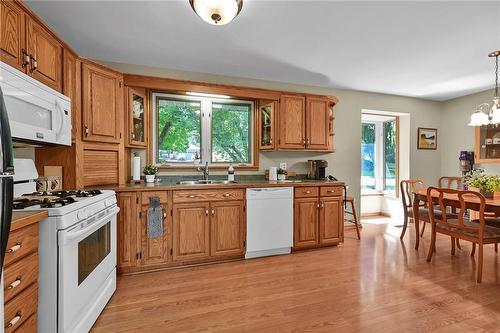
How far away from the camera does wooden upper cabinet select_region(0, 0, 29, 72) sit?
1613 mm

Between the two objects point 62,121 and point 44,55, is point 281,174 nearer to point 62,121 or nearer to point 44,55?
point 62,121

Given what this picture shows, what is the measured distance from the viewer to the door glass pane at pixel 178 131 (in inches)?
138

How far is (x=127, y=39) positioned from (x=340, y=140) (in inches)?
138

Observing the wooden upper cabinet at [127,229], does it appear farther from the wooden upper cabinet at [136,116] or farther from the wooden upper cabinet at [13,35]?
the wooden upper cabinet at [13,35]

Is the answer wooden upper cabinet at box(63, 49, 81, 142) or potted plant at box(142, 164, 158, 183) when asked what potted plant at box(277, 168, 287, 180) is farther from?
wooden upper cabinet at box(63, 49, 81, 142)

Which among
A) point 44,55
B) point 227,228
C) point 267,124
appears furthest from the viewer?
point 267,124

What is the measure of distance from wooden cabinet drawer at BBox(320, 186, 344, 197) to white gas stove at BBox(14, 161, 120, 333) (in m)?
2.58

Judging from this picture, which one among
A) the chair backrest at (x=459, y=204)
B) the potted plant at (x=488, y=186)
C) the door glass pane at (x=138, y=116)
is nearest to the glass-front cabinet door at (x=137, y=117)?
the door glass pane at (x=138, y=116)

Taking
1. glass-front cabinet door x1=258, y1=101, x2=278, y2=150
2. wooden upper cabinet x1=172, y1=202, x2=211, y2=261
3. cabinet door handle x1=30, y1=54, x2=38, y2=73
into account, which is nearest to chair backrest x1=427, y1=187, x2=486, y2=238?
glass-front cabinet door x1=258, y1=101, x2=278, y2=150

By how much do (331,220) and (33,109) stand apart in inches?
132

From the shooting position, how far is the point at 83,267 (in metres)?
1.72

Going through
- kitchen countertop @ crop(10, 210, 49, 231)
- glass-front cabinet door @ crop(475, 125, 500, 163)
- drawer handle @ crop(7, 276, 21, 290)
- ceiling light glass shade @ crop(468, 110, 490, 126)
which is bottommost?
drawer handle @ crop(7, 276, 21, 290)

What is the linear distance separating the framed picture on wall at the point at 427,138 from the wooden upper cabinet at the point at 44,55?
584 centimetres

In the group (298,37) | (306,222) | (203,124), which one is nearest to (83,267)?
(203,124)
